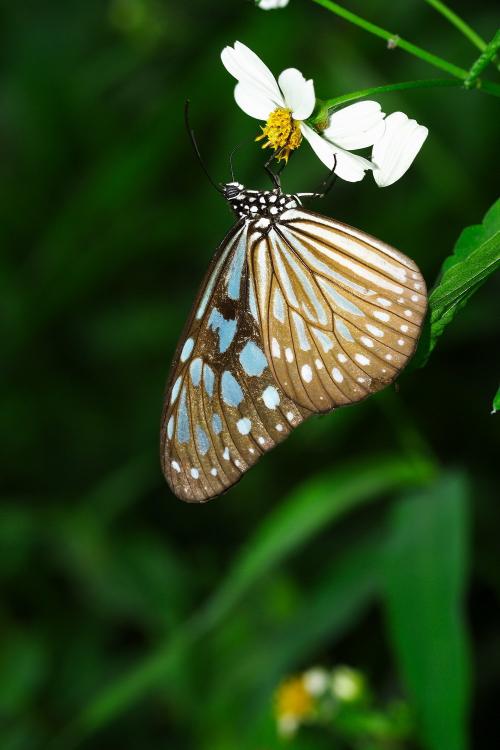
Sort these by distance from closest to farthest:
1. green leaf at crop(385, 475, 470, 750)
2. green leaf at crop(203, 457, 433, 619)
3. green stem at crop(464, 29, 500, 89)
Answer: green stem at crop(464, 29, 500, 89), green leaf at crop(385, 475, 470, 750), green leaf at crop(203, 457, 433, 619)

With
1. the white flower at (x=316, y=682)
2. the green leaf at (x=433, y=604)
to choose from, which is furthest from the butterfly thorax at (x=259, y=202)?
the white flower at (x=316, y=682)

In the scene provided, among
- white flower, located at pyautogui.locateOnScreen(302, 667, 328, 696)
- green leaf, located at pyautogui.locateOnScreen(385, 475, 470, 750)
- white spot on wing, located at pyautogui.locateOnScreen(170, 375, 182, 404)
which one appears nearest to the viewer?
white spot on wing, located at pyautogui.locateOnScreen(170, 375, 182, 404)

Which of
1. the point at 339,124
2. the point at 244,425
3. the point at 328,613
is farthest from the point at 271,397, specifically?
the point at 328,613

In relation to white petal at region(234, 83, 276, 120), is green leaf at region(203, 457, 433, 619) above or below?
below

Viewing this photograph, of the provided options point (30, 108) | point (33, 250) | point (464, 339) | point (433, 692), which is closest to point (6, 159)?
point (30, 108)

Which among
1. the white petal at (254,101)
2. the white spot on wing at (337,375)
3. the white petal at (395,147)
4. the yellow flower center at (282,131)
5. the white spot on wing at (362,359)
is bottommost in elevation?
the white spot on wing at (362,359)

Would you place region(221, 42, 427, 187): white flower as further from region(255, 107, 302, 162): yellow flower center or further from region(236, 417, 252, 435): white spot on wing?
region(236, 417, 252, 435): white spot on wing

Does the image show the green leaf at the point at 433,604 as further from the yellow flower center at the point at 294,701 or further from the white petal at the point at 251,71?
the white petal at the point at 251,71

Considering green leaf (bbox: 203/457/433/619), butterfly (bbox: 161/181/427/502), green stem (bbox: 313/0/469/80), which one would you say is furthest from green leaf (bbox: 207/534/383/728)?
green stem (bbox: 313/0/469/80)
